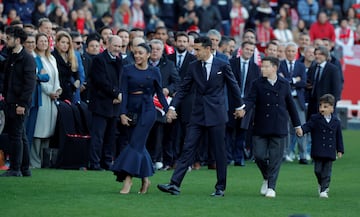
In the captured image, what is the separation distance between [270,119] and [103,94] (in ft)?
13.4

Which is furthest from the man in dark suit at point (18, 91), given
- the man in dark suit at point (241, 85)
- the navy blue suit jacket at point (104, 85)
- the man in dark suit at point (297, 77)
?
the man in dark suit at point (297, 77)

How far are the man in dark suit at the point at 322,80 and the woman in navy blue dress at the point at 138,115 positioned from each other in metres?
6.70

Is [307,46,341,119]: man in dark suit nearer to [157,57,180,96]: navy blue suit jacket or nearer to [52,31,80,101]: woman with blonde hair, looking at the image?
Answer: [157,57,180,96]: navy blue suit jacket

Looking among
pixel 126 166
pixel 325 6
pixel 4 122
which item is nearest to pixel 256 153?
pixel 126 166

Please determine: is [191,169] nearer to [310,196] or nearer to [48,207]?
[310,196]

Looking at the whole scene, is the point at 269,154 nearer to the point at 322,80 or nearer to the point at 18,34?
the point at 18,34

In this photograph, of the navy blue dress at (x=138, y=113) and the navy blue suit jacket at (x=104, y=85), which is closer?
the navy blue dress at (x=138, y=113)

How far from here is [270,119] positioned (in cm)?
1767

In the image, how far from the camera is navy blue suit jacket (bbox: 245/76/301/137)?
695 inches

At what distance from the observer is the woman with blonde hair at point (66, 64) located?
69.2 ft

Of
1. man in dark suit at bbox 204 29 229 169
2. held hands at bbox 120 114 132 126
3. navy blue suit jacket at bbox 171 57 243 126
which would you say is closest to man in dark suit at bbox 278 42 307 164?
man in dark suit at bbox 204 29 229 169

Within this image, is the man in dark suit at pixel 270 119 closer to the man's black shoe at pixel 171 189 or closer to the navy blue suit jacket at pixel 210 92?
the navy blue suit jacket at pixel 210 92

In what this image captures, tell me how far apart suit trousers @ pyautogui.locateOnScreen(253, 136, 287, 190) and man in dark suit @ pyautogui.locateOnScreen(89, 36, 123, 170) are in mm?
3751

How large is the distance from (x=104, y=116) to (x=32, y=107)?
119 cm
